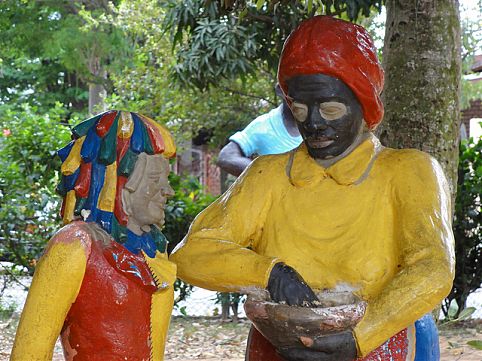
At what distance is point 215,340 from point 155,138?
197 inches

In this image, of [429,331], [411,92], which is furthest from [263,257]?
[411,92]

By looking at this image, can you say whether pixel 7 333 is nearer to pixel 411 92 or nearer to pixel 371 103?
pixel 411 92

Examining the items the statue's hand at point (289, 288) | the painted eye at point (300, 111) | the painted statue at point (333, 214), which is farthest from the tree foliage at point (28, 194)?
the statue's hand at point (289, 288)

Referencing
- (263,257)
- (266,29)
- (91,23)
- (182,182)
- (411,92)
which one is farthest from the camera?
(91,23)

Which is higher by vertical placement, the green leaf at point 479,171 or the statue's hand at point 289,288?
the green leaf at point 479,171

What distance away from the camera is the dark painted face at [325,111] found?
6.89 feet

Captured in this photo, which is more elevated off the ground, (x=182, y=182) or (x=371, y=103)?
(x=182, y=182)

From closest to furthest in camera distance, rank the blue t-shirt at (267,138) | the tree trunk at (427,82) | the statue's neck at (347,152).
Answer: the statue's neck at (347,152)
the tree trunk at (427,82)
the blue t-shirt at (267,138)

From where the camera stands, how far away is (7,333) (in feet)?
23.1

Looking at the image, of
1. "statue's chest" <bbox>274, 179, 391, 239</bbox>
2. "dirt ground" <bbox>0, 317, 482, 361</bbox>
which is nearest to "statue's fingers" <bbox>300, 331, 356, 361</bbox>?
"statue's chest" <bbox>274, 179, 391, 239</bbox>

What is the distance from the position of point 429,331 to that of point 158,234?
2.65 feet

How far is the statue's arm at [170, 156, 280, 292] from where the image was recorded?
6.76 ft

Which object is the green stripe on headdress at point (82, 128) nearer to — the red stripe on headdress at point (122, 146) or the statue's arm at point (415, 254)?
the red stripe on headdress at point (122, 146)

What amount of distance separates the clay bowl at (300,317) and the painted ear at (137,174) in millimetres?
428
